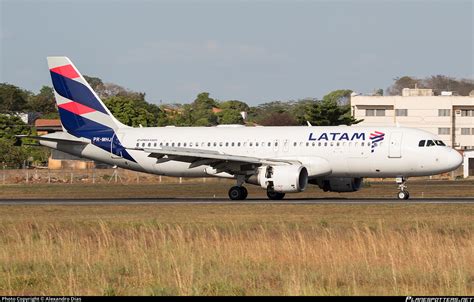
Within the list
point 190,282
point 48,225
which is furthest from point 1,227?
point 190,282

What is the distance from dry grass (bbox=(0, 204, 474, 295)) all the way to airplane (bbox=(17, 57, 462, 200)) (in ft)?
46.6

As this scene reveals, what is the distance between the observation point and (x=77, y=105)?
202ft

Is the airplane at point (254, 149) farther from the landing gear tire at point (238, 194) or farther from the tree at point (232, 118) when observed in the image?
the tree at point (232, 118)

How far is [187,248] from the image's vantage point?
26750 mm

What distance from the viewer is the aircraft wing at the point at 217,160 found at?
179 feet

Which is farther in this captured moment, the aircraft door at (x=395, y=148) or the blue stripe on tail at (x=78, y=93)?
the blue stripe on tail at (x=78, y=93)

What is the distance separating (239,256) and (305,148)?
30.3 m

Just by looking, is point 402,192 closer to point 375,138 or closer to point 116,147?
point 375,138

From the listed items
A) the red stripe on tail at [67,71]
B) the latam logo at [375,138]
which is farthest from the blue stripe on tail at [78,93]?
the latam logo at [375,138]

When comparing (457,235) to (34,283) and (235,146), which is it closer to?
(34,283)

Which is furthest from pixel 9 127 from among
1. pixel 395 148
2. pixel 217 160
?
pixel 395 148

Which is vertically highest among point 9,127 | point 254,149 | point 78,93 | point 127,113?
point 127,113

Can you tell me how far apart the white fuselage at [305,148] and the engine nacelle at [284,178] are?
1661 millimetres

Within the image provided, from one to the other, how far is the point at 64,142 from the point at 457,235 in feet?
111
